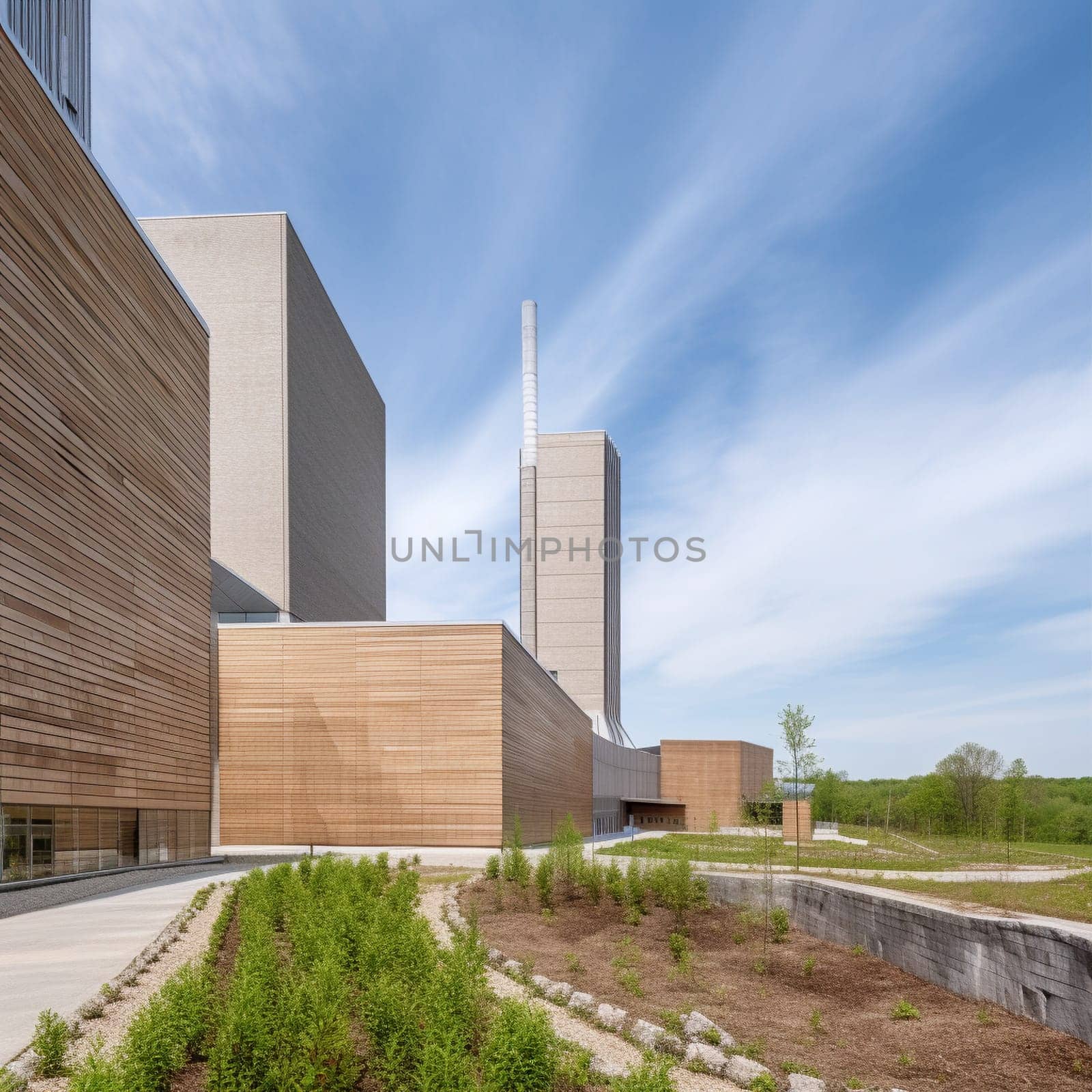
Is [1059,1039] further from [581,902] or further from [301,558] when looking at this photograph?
[301,558]

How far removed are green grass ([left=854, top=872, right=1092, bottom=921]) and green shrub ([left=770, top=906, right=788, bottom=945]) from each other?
82.7 inches

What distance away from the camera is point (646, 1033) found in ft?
22.4

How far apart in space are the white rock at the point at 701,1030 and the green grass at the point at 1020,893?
13.6 feet

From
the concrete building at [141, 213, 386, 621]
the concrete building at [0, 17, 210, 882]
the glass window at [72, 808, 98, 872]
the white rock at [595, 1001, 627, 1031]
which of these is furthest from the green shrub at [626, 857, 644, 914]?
the concrete building at [141, 213, 386, 621]

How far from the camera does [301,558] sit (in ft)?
140

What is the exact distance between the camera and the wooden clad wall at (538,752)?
31.2 m

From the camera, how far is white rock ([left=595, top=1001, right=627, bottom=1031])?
23.4 ft

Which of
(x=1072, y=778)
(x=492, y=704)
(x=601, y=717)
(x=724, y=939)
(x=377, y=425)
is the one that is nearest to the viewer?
(x=724, y=939)

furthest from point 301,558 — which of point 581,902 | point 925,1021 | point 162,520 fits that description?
point 925,1021

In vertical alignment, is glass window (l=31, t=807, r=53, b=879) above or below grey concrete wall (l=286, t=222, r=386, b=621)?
below

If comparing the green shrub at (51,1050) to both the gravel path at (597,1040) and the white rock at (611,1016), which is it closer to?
the gravel path at (597,1040)

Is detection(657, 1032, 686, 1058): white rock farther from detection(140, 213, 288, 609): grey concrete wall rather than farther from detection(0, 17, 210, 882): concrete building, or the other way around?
detection(140, 213, 288, 609): grey concrete wall

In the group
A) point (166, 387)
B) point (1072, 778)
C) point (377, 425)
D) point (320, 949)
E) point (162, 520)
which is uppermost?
point (377, 425)

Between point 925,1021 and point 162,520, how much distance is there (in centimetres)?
1922
